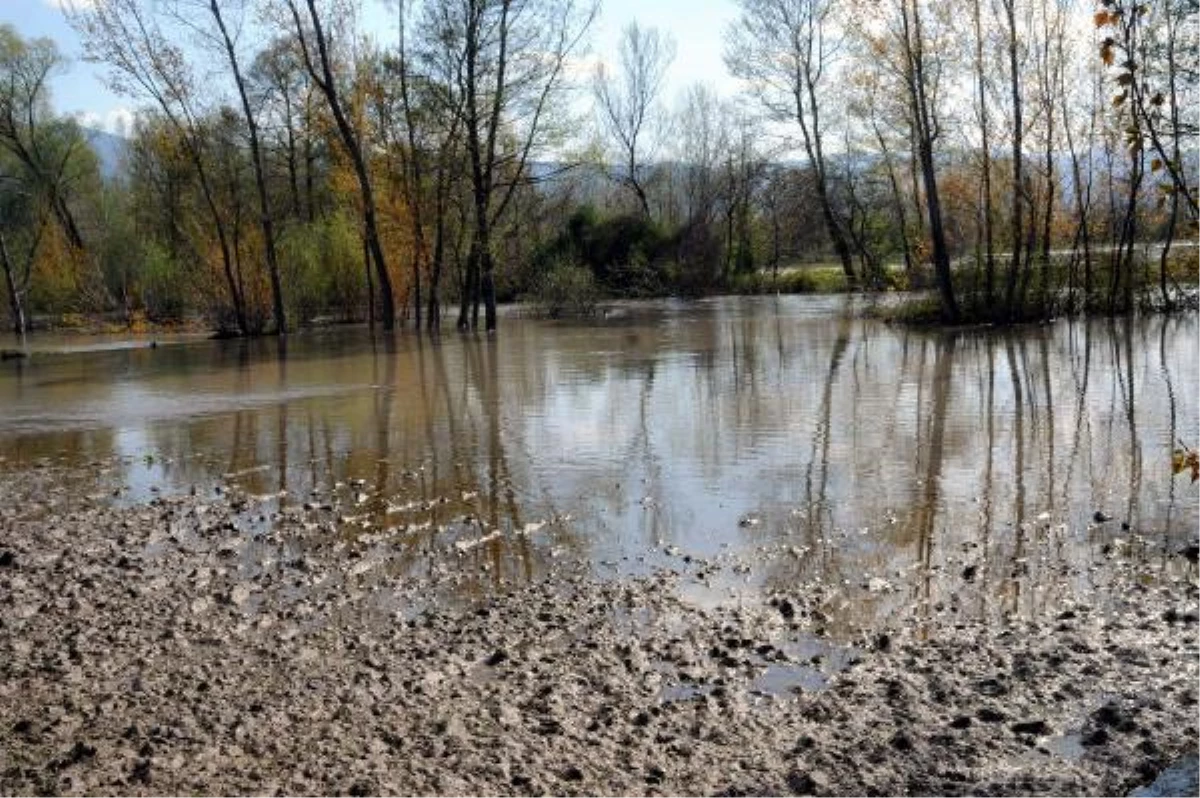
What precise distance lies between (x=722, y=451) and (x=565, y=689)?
232 inches

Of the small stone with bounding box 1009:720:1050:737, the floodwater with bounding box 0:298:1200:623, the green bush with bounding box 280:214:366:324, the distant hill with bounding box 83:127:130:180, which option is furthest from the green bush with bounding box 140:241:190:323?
the small stone with bounding box 1009:720:1050:737

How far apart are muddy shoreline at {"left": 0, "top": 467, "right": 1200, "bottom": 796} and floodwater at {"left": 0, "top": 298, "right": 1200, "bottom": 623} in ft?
1.79

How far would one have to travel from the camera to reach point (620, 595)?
19.2 feet

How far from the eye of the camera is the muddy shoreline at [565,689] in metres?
3.83

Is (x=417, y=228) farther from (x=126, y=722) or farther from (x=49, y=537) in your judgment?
(x=126, y=722)

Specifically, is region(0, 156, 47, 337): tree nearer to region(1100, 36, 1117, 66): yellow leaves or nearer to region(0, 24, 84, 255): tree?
region(0, 24, 84, 255): tree

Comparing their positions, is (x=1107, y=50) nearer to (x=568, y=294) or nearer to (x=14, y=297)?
(x=568, y=294)

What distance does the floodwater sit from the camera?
6652 millimetres

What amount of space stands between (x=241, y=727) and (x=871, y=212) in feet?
175

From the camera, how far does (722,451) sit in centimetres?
1026

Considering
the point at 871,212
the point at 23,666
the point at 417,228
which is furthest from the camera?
the point at 871,212

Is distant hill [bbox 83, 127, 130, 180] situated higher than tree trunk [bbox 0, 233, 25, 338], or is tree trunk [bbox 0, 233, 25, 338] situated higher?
→ distant hill [bbox 83, 127, 130, 180]

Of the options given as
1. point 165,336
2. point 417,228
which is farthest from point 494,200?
point 165,336

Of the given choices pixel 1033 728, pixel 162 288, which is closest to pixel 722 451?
pixel 1033 728
